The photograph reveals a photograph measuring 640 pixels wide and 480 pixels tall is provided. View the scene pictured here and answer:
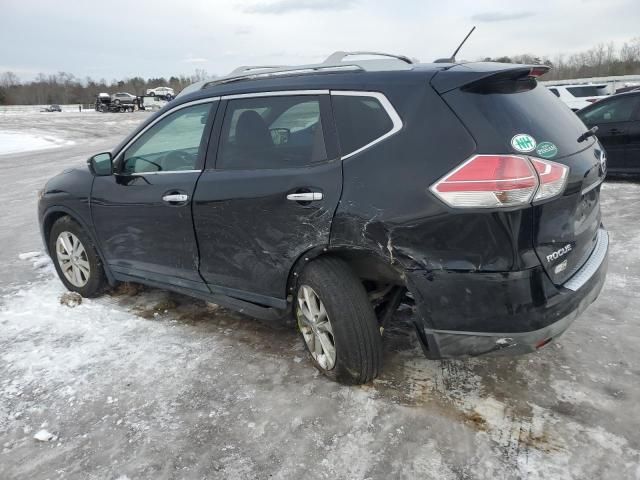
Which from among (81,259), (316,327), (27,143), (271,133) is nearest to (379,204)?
(316,327)

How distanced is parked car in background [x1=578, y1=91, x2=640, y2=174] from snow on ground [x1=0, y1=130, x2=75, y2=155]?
18.6m

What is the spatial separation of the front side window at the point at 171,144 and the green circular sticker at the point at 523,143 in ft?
6.55

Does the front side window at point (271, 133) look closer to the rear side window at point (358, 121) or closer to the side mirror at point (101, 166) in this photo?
the rear side window at point (358, 121)

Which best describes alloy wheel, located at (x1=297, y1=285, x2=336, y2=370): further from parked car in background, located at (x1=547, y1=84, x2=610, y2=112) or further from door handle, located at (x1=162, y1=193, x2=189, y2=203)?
parked car in background, located at (x1=547, y1=84, x2=610, y2=112)

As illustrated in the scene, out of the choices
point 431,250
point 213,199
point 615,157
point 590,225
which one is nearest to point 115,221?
point 213,199

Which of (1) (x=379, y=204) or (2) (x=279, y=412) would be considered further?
(2) (x=279, y=412)

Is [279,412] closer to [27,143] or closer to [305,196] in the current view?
[305,196]

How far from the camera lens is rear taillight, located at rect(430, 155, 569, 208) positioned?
2.37 metres

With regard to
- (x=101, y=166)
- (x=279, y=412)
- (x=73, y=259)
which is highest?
(x=101, y=166)

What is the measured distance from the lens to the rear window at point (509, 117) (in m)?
2.46

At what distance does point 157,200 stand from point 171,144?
0.49 m

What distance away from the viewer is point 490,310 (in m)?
2.47

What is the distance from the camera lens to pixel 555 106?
301 cm

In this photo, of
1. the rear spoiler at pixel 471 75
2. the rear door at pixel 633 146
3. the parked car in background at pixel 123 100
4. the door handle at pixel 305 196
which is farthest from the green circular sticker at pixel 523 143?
the parked car in background at pixel 123 100
